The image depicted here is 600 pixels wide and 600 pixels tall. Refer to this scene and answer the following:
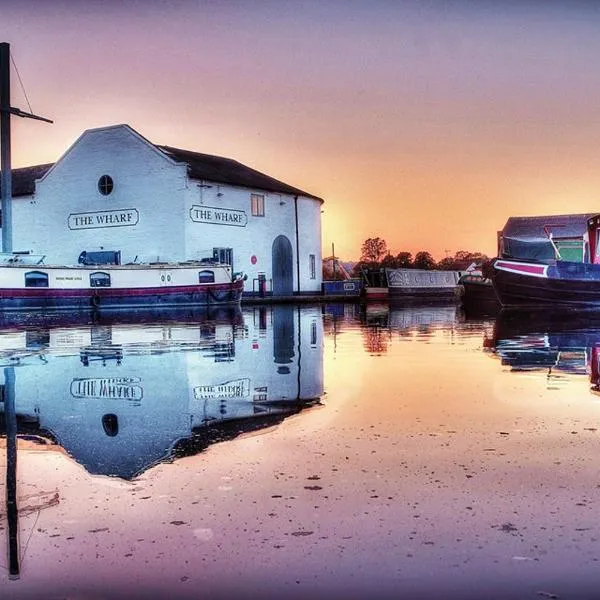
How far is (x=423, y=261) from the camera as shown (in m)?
74.0

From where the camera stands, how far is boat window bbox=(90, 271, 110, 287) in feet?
94.8

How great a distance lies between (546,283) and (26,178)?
29556 millimetres

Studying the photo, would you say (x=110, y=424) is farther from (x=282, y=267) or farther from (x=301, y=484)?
(x=282, y=267)

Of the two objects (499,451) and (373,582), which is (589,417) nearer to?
(499,451)

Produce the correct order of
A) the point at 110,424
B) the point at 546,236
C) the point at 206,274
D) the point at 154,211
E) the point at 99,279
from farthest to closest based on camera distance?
the point at 546,236, the point at 154,211, the point at 206,274, the point at 99,279, the point at 110,424

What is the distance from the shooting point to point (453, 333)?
14.2 m

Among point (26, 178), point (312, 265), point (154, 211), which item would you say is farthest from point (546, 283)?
point (26, 178)

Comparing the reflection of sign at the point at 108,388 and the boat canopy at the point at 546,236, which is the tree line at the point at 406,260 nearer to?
the boat canopy at the point at 546,236

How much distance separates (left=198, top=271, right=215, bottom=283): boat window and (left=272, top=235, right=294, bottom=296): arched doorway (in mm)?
8009

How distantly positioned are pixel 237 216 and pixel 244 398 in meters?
29.8

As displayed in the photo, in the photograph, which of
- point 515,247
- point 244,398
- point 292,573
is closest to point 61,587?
point 292,573

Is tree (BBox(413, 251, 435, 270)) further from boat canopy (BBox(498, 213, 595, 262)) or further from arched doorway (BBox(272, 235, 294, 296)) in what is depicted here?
arched doorway (BBox(272, 235, 294, 296))

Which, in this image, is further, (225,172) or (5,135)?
(225,172)

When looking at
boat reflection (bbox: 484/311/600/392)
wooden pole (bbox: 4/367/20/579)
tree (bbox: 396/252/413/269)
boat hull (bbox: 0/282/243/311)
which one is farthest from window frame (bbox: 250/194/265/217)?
tree (bbox: 396/252/413/269)
